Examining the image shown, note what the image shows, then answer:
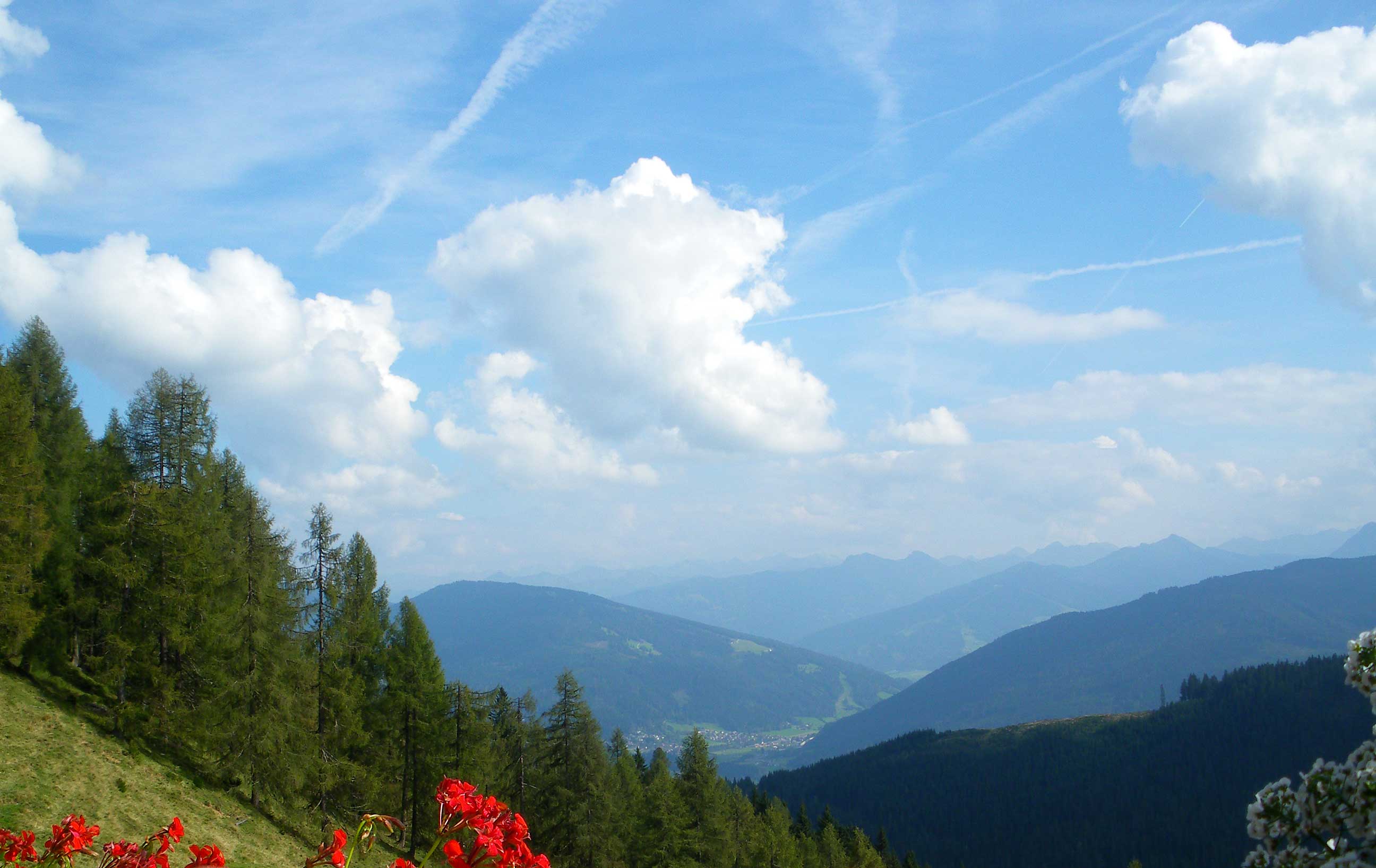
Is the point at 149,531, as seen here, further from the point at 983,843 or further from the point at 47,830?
the point at 983,843

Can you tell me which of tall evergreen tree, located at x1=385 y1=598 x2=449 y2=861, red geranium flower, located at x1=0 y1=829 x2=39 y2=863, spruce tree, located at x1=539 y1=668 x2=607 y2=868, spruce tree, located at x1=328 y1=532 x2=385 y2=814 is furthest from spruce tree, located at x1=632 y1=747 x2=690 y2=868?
red geranium flower, located at x1=0 y1=829 x2=39 y2=863

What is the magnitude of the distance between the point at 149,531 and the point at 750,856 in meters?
37.2

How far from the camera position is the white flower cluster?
167 inches

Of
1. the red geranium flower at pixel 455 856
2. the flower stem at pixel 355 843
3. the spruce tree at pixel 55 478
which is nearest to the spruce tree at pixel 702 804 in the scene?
the spruce tree at pixel 55 478

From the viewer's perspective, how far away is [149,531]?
26812mm

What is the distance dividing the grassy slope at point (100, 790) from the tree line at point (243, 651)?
1.24 metres

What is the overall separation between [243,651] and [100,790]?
669 centimetres

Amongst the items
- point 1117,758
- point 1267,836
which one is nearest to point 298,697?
point 1267,836

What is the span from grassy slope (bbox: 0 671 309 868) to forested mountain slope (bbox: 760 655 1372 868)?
139 meters

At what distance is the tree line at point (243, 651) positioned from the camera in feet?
86.9

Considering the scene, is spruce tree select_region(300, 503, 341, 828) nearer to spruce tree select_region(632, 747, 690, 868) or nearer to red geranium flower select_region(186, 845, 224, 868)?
spruce tree select_region(632, 747, 690, 868)

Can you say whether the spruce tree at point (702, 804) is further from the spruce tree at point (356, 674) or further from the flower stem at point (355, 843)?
the flower stem at point (355, 843)

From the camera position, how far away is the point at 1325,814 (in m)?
4.32

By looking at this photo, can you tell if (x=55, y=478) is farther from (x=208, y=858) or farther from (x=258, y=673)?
(x=208, y=858)
